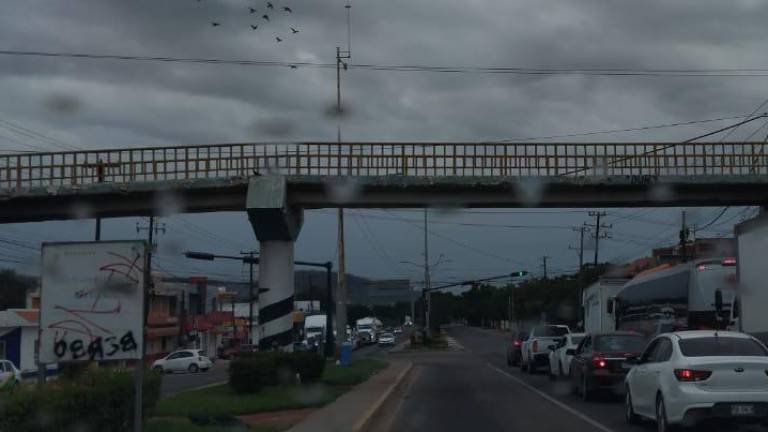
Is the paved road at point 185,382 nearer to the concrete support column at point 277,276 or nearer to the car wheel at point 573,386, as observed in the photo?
the concrete support column at point 277,276

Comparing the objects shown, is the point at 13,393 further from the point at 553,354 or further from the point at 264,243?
the point at 553,354

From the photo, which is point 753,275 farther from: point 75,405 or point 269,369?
point 75,405

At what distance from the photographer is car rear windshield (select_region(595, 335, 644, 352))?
25.1 meters

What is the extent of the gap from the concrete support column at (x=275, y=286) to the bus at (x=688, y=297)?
11.8 meters

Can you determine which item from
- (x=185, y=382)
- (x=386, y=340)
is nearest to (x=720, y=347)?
(x=185, y=382)

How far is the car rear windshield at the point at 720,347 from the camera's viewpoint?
51.5ft

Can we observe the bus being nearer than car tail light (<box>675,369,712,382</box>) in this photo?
No

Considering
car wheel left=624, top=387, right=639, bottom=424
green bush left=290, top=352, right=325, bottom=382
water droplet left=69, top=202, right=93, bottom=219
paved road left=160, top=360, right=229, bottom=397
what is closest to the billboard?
car wheel left=624, top=387, right=639, bottom=424

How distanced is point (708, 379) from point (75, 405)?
871 centimetres

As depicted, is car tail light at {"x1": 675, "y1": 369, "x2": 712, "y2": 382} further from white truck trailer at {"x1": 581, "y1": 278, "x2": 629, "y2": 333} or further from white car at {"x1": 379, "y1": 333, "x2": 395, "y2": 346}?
white car at {"x1": 379, "y1": 333, "x2": 395, "y2": 346}

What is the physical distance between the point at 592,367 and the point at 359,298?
104 metres

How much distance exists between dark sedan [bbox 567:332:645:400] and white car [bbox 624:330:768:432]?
7.58 m

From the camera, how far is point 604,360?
24.5 metres

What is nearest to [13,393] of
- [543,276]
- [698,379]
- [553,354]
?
[698,379]
